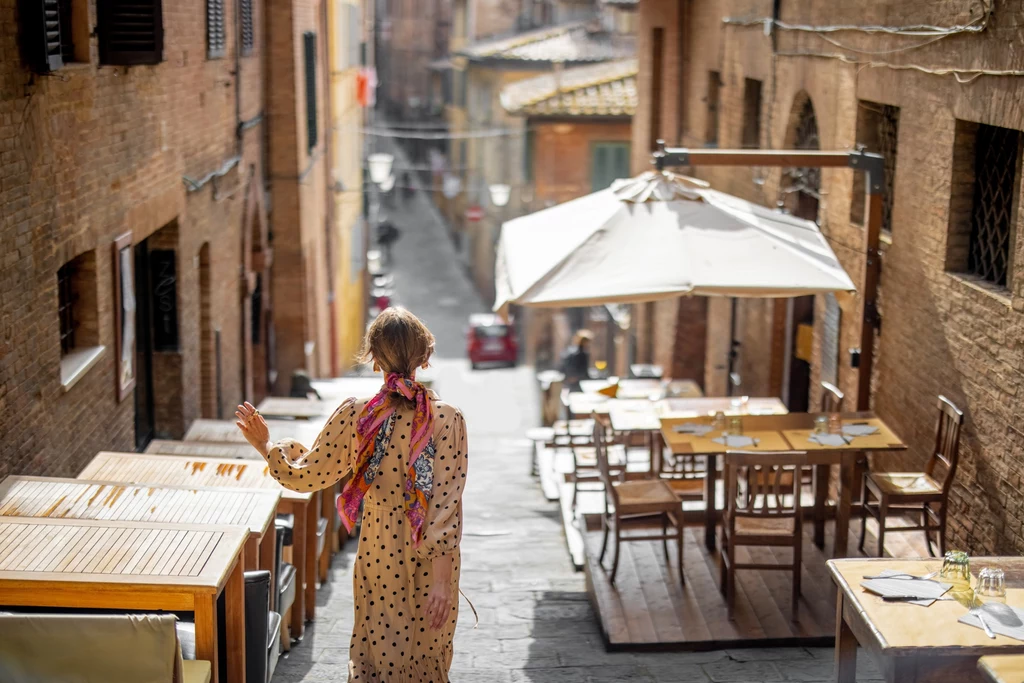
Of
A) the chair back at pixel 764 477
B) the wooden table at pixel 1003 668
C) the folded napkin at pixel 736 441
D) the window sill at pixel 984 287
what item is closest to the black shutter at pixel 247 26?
the folded napkin at pixel 736 441

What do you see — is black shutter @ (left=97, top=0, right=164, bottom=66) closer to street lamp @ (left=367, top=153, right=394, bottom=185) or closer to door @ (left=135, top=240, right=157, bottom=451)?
door @ (left=135, top=240, right=157, bottom=451)

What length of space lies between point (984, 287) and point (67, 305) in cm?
575

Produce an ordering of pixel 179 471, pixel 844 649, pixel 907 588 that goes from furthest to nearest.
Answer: pixel 179 471
pixel 844 649
pixel 907 588

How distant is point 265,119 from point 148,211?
7.78 m

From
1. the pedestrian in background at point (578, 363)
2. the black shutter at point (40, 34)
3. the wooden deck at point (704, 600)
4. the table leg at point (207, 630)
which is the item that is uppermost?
the black shutter at point (40, 34)

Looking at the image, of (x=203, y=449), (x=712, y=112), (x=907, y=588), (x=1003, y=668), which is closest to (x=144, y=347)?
(x=203, y=449)

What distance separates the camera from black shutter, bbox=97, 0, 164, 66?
8172 millimetres

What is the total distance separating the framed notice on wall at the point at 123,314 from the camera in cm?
862

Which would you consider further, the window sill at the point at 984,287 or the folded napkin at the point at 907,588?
the window sill at the point at 984,287

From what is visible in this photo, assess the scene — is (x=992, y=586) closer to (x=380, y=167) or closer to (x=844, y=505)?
(x=844, y=505)

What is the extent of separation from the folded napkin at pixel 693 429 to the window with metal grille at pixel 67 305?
407 cm

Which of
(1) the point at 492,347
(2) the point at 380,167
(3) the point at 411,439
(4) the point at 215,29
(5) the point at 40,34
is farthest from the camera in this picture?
(1) the point at 492,347

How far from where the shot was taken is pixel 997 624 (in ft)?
17.2

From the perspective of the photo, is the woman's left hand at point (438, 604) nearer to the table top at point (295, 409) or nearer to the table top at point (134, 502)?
the table top at point (134, 502)
